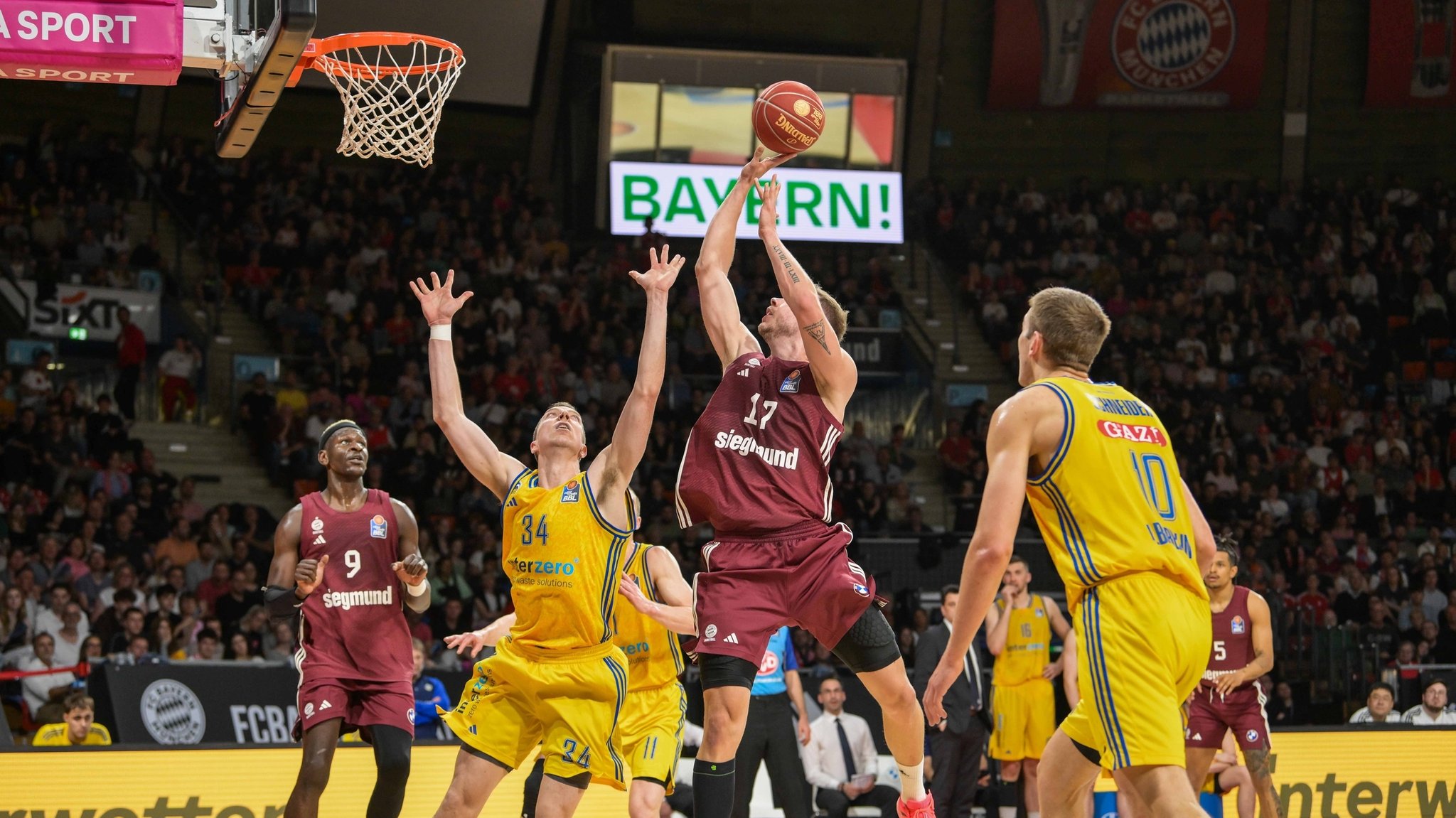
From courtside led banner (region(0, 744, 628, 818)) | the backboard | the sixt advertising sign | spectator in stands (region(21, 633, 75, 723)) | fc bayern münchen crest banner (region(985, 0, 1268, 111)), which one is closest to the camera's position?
the backboard

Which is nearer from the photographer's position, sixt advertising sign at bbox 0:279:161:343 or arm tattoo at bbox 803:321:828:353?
arm tattoo at bbox 803:321:828:353

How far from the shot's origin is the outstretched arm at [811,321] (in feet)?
21.7

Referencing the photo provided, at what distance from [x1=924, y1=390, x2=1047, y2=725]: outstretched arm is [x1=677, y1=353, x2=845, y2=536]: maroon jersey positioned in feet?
4.98

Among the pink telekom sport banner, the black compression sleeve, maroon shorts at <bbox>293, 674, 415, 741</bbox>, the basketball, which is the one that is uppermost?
the pink telekom sport banner

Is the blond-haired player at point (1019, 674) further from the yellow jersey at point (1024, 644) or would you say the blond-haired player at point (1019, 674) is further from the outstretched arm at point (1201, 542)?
the outstretched arm at point (1201, 542)

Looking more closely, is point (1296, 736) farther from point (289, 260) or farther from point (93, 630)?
point (289, 260)

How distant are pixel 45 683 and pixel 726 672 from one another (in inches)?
339

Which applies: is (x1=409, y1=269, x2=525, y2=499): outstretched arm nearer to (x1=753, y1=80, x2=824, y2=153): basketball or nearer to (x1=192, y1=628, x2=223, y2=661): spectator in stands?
(x1=753, y1=80, x2=824, y2=153): basketball

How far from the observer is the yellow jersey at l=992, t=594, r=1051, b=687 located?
41.7ft

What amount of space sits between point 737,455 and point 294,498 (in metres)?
13.2

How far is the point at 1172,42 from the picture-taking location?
91.6 feet

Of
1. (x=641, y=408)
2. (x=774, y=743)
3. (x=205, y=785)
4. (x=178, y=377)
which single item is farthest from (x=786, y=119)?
(x=178, y=377)

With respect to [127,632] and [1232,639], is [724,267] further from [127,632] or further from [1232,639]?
[127,632]

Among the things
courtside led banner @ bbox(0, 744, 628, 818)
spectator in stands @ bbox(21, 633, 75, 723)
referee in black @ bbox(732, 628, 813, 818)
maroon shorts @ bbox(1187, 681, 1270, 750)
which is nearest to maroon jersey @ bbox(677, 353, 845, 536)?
referee in black @ bbox(732, 628, 813, 818)
